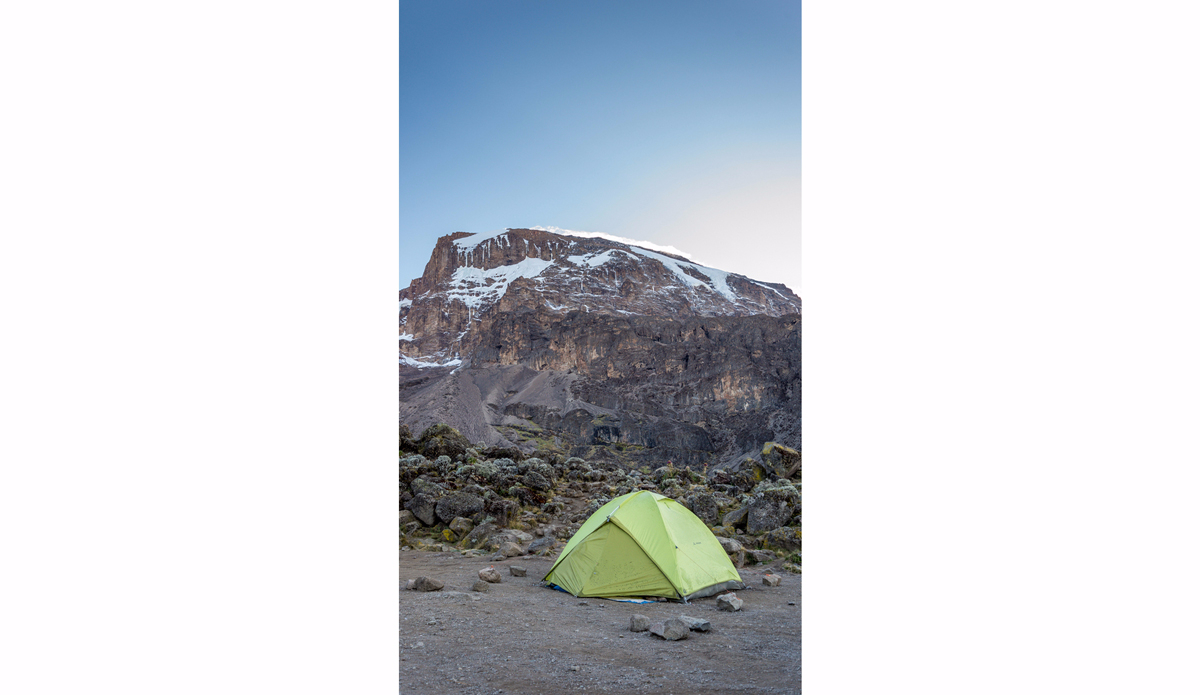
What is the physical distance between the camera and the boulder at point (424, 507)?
8.26m

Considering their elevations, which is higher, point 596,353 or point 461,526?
point 596,353

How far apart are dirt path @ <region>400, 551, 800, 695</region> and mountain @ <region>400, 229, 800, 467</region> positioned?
23.2 m

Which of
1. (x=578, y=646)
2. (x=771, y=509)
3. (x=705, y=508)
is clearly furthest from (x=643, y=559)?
(x=705, y=508)

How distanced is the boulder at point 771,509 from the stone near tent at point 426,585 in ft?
14.8

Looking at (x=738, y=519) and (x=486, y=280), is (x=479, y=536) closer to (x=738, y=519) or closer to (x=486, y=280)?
(x=738, y=519)

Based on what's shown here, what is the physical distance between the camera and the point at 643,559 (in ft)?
17.0

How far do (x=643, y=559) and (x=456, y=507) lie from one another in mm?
3956

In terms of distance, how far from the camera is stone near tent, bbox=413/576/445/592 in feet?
16.1

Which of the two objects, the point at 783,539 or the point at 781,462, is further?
the point at 781,462

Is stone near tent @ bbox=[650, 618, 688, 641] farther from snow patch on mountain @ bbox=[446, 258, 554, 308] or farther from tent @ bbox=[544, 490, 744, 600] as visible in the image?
snow patch on mountain @ bbox=[446, 258, 554, 308]

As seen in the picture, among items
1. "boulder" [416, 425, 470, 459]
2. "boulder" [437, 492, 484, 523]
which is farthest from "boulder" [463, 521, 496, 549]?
"boulder" [416, 425, 470, 459]

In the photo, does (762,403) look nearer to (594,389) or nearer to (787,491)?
(594,389)

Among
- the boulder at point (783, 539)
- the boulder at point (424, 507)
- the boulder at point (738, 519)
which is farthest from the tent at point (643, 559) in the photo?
the boulder at point (424, 507)

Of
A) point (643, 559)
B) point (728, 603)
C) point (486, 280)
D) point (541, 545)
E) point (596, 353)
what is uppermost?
point (486, 280)
